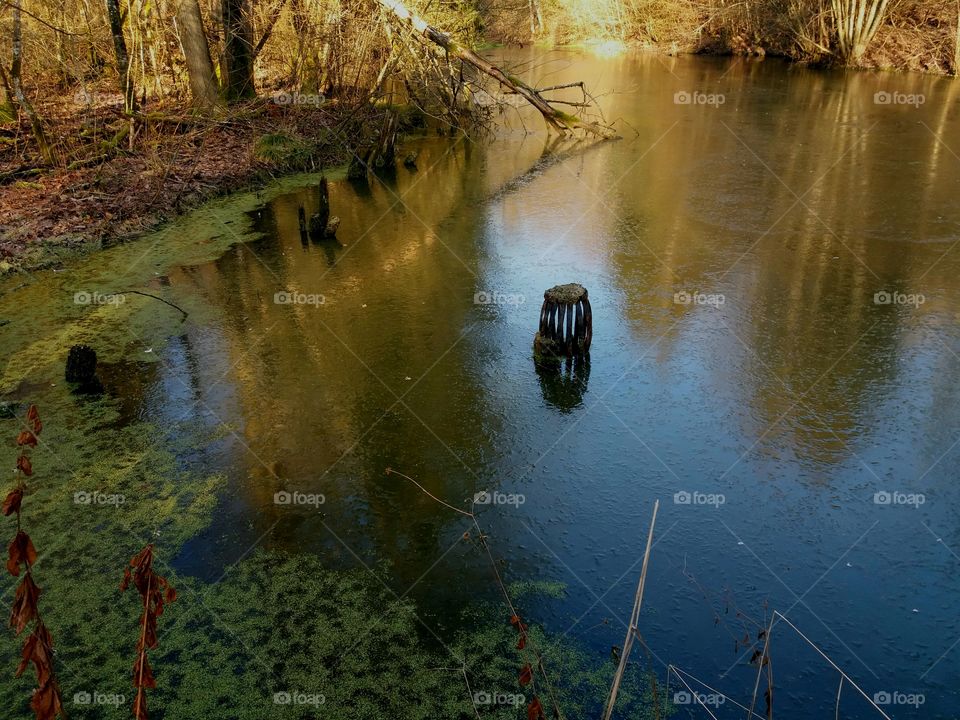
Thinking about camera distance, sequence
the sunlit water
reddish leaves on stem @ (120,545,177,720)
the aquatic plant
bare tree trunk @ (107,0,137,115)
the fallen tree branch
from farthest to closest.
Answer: the fallen tree branch → bare tree trunk @ (107,0,137,115) → the sunlit water → reddish leaves on stem @ (120,545,177,720) → the aquatic plant

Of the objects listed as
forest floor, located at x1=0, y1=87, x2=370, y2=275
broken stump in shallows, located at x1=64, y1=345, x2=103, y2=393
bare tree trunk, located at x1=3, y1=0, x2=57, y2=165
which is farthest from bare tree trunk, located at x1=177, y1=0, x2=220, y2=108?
broken stump in shallows, located at x1=64, y1=345, x2=103, y2=393

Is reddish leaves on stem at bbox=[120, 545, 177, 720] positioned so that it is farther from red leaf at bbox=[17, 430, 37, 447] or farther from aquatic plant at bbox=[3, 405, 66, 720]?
red leaf at bbox=[17, 430, 37, 447]

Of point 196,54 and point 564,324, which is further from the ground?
point 196,54

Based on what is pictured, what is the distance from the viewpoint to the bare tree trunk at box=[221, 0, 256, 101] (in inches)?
436

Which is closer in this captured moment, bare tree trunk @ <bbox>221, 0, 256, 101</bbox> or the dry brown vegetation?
the dry brown vegetation

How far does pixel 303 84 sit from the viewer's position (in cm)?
1173

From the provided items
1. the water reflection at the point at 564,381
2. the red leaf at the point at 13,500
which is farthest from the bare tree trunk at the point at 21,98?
the red leaf at the point at 13,500

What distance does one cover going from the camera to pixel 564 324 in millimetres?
5562

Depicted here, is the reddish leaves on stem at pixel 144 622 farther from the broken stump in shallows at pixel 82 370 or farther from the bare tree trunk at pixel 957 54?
the bare tree trunk at pixel 957 54

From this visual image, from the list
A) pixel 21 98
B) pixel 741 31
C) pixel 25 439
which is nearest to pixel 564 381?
pixel 25 439

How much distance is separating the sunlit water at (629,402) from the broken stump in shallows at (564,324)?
19cm

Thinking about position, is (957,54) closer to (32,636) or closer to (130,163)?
(130,163)

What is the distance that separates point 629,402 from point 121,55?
8.20m

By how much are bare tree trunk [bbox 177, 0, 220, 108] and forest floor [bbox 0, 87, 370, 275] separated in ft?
1.21
